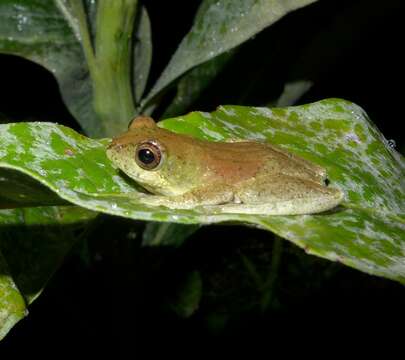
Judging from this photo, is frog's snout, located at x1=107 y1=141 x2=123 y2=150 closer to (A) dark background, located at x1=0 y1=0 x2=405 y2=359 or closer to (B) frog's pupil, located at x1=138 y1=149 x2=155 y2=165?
(B) frog's pupil, located at x1=138 y1=149 x2=155 y2=165

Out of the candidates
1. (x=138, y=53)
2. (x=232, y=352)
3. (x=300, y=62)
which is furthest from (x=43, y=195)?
(x=232, y=352)

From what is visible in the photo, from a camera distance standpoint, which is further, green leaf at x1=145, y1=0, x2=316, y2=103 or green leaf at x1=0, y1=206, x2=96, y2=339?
green leaf at x1=145, y1=0, x2=316, y2=103

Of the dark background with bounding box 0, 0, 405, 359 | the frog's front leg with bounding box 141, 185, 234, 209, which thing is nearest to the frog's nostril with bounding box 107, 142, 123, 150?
the frog's front leg with bounding box 141, 185, 234, 209

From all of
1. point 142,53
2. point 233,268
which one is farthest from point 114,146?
point 233,268

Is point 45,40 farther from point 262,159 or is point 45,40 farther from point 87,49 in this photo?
point 262,159

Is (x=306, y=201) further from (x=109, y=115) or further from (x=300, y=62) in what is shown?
(x=300, y=62)

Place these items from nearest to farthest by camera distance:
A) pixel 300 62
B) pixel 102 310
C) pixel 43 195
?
pixel 43 195 → pixel 300 62 → pixel 102 310
